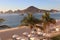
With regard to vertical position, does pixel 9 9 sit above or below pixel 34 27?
above

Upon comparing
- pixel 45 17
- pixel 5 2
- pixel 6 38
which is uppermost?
pixel 5 2

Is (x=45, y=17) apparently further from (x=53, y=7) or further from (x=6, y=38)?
(x=53, y=7)

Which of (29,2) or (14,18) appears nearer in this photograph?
(29,2)

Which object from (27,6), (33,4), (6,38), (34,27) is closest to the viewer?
(6,38)

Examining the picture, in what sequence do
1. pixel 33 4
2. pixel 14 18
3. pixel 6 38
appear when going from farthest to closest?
pixel 14 18 < pixel 33 4 < pixel 6 38

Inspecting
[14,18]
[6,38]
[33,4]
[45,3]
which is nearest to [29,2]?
[33,4]

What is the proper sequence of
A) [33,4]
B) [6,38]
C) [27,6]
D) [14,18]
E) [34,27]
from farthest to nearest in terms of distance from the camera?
[14,18], [33,4], [27,6], [34,27], [6,38]

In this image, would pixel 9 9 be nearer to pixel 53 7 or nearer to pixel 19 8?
pixel 19 8

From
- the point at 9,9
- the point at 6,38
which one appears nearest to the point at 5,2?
the point at 9,9

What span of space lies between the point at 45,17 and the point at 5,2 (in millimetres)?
5749

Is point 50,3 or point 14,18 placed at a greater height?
point 50,3

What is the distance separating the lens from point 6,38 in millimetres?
9797

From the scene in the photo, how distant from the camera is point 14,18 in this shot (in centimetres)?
2050

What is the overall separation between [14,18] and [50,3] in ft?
16.2
